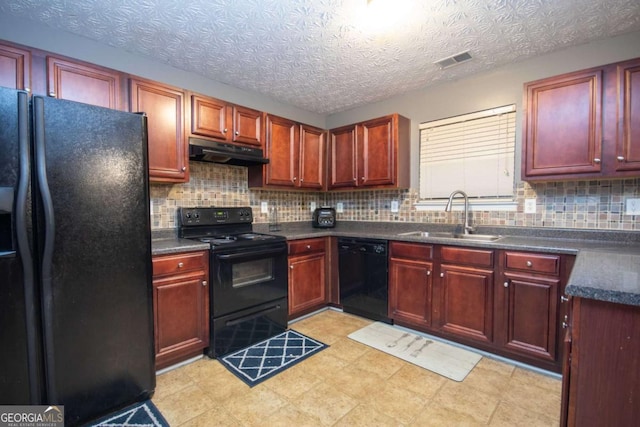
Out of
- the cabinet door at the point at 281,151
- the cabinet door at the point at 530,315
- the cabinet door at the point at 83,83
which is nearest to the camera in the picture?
the cabinet door at the point at 83,83

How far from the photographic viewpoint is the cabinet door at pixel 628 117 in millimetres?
1870

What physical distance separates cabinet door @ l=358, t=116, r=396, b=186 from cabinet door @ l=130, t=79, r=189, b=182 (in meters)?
1.76

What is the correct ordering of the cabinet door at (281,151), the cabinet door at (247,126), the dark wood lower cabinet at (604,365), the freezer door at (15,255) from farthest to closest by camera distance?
1. the cabinet door at (281,151)
2. the cabinet door at (247,126)
3. the freezer door at (15,255)
4. the dark wood lower cabinet at (604,365)

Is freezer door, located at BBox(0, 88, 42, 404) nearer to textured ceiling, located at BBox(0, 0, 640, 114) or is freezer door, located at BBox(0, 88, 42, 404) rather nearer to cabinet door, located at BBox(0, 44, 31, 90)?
cabinet door, located at BBox(0, 44, 31, 90)

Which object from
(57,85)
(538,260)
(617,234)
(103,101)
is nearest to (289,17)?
(103,101)

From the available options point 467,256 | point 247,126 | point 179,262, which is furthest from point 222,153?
point 467,256

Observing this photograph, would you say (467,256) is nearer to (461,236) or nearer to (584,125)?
(461,236)

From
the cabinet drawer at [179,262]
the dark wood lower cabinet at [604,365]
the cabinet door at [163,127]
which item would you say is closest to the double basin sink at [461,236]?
the dark wood lower cabinet at [604,365]

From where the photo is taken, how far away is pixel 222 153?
2.55 meters

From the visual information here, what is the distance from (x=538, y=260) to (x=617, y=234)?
682 mm

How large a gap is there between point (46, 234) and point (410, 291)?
97.8 inches

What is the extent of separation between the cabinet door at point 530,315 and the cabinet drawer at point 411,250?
0.56 meters

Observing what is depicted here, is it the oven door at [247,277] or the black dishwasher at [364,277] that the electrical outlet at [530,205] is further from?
the oven door at [247,277]

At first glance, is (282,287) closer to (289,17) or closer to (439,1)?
(289,17)
